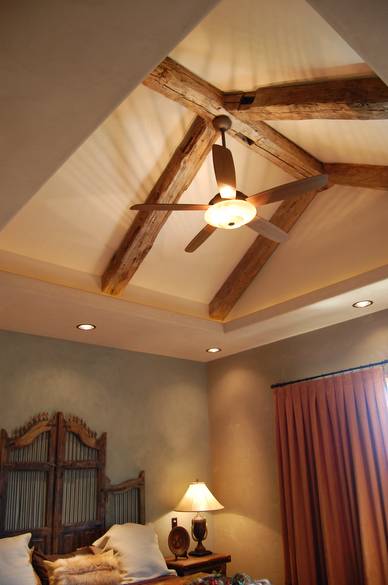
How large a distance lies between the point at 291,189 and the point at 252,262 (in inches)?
76.1

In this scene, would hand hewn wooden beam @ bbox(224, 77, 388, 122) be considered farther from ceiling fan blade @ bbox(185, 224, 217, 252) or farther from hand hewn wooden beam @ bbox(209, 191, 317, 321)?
hand hewn wooden beam @ bbox(209, 191, 317, 321)

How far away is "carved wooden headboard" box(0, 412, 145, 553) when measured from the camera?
3836mm

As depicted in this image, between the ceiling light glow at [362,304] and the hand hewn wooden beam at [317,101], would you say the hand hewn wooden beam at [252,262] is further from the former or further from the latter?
the hand hewn wooden beam at [317,101]

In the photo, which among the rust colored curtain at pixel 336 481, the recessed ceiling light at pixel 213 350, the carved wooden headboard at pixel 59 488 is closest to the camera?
the rust colored curtain at pixel 336 481

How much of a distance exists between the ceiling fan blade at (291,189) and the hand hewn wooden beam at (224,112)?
699 mm

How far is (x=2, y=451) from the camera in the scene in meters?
3.84

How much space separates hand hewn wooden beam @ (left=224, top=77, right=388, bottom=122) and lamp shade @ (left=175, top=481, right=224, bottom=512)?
11.0ft

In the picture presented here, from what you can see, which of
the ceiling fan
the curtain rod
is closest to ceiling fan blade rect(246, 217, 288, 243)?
the ceiling fan

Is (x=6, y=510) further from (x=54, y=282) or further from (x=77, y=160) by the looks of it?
(x=77, y=160)

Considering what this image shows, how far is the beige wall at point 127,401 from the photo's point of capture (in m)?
4.20

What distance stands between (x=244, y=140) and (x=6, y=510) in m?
3.27

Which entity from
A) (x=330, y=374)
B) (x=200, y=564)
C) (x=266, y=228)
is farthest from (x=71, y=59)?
(x=200, y=564)

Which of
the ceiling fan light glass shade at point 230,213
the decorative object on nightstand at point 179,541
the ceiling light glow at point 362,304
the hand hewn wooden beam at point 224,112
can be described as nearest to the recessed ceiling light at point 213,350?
the ceiling light glow at point 362,304

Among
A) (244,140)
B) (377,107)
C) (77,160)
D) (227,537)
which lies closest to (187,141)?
(244,140)
